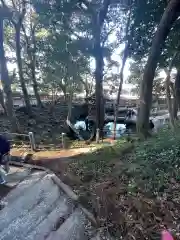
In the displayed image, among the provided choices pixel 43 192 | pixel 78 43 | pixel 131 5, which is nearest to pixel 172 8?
pixel 131 5

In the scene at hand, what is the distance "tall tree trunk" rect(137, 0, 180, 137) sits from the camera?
7.67 meters

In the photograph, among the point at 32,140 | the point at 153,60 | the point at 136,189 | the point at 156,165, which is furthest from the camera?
the point at 32,140

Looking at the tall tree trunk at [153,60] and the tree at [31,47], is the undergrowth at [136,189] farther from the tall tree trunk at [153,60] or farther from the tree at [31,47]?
the tree at [31,47]

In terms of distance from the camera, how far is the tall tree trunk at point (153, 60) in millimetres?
7672

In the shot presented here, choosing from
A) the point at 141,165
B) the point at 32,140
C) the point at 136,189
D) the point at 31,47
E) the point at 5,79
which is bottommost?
the point at 136,189

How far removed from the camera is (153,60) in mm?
8203

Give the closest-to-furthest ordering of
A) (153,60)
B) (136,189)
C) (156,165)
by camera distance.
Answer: (136,189), (156,165), (153,60)

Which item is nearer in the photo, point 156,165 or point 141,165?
point 156,165

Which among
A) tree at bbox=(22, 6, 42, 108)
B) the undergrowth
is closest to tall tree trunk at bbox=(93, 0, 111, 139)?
the undergrowth

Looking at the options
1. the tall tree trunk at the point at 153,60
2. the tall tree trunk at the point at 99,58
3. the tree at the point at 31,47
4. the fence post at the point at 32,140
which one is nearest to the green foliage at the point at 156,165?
the tall tree trunk at the point at 153,60

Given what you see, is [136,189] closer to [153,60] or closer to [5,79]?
[153,60]

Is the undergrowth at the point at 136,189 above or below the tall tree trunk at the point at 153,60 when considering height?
below

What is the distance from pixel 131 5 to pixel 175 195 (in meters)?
9.33

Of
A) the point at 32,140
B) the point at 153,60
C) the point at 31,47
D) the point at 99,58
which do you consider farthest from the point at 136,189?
the point at 31,47
